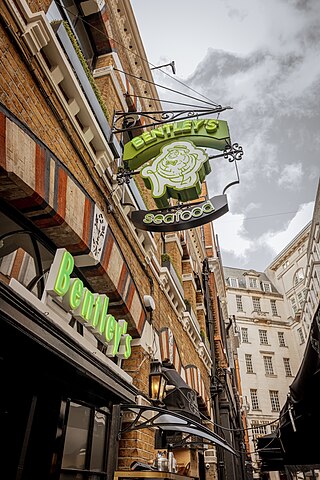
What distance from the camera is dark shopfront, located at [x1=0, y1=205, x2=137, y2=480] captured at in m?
2.39

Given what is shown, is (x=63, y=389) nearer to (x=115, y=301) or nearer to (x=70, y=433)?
(x=70, y=433)

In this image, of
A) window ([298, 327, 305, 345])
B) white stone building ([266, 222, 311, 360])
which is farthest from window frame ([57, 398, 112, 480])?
window ([298, 327, 305, 345])

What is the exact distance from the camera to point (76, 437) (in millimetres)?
3551

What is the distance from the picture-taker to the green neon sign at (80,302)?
129 inches

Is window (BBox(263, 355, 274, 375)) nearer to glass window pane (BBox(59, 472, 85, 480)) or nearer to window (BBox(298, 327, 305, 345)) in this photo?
window (BBox(298, 327, 305, 345))

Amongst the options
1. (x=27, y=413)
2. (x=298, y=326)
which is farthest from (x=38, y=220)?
(x=298, y=326)

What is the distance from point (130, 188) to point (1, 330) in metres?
4.07

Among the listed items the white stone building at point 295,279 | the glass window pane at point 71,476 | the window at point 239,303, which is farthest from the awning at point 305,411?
the window at point 239,303

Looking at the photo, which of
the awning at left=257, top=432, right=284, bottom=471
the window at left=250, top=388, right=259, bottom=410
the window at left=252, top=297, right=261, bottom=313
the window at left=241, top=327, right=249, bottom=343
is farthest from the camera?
the window at left=252, top=297, right=261, bottom=313

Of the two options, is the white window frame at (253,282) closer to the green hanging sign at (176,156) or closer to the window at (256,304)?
the window at (256,304)

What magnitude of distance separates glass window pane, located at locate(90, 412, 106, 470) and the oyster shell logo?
3.10 meters

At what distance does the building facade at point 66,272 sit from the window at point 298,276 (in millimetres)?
41701

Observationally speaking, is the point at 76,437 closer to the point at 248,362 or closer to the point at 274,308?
the point at 248,362

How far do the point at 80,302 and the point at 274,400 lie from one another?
4187 cm
